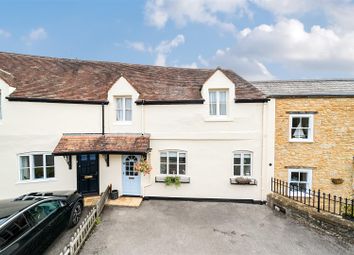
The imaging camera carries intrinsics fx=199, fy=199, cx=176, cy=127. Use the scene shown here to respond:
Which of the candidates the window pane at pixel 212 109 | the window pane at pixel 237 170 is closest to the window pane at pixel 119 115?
the window pane at pixel 212 109

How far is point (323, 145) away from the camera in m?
12.0

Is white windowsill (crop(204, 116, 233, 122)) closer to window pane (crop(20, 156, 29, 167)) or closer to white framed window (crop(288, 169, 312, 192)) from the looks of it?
white framed window (crop(288, 169, 312, 192))

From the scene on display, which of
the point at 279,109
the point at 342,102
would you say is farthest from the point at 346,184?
A: the point at 279,109

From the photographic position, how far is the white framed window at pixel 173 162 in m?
12.4

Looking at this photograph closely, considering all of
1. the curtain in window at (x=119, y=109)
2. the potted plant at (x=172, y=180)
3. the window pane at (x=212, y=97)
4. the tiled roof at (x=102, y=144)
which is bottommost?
the potted plant at (x=172, y=180)

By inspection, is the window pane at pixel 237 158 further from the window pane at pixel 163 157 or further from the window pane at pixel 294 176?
the window pane at pixel 163 157

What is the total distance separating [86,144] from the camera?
1172 centimetres

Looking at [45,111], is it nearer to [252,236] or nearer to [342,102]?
[252,236]

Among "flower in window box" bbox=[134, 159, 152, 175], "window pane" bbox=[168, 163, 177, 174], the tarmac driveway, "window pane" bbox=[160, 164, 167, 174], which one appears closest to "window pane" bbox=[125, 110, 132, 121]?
"flower in window box" bbox=[134, 159, 152, 175]

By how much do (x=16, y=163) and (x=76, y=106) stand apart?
15.2ft

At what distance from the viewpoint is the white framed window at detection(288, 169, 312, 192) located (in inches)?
479

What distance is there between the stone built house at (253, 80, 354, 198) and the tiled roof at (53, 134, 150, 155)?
8.26 m

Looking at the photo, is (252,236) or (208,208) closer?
(252,236)

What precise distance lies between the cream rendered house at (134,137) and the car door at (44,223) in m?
3.94
